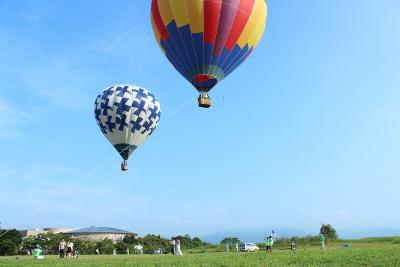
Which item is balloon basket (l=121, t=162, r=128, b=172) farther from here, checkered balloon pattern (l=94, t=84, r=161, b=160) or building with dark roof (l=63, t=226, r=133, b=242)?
building with dark roof (l=63, t=226, r=133, b=242)

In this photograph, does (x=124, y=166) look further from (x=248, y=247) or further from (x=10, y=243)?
(x=10, y=243)

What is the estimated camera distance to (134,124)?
5753 centimetres

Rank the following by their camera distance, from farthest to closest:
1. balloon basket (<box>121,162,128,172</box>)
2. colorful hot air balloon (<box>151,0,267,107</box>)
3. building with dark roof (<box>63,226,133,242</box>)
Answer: building with dark roof (<box>63,226,133,242</box>)
balloon basket (<box>121,162,128,172</box>)
colorful hot air balloon (<box>151,0,267,107</box>)

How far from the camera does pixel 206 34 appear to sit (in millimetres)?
37969

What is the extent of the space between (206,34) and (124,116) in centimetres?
2176

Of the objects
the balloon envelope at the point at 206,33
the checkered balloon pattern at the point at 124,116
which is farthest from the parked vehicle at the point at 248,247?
the balloon envelope at the point at 206,33

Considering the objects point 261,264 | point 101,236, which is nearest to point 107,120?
point 261,264

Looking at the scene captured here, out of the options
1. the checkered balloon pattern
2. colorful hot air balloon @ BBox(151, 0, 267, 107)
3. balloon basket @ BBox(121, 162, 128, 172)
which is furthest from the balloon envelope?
balloon basket @ BBox(121, 162, 128, 172)

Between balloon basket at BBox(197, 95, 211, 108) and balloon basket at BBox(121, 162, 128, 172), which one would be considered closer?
balloon basket at BBox(197, 95, 211, 108)

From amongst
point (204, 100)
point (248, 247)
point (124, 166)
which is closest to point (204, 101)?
point (204, 100)

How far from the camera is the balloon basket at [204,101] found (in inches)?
1572

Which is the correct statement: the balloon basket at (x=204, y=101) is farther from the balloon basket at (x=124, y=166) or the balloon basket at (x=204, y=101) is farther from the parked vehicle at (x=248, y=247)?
the parked vehicle at (x=248, y=247)

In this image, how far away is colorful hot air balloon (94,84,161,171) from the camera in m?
56.8

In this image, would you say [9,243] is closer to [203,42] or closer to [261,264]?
[203,42]
